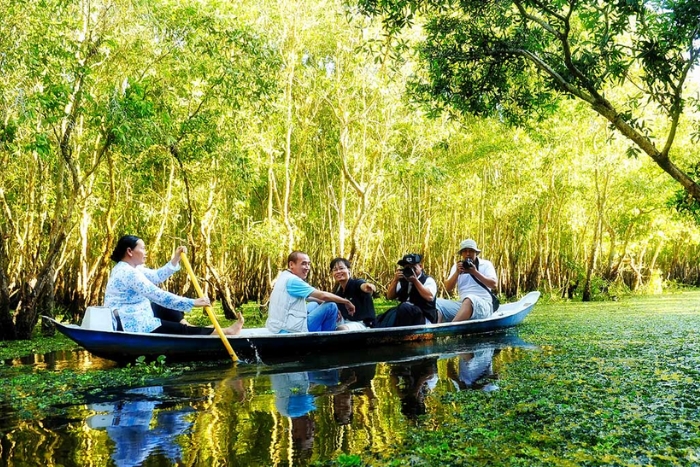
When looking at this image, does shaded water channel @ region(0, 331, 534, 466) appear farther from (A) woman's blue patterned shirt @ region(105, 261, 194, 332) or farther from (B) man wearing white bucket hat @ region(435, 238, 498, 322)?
(B) man wearing white bucket hat @ region(435, 238, 498, 322)

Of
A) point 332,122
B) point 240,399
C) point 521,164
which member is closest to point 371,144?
point 332,122

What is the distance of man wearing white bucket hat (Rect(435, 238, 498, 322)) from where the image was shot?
8.06m

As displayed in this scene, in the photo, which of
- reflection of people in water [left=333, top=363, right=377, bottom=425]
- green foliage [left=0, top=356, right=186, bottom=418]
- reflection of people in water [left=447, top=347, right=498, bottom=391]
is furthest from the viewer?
reflection of people in water [left=447, top=347, right=498, bottom=391]

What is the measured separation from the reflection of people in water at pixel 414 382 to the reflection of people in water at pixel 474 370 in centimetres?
18

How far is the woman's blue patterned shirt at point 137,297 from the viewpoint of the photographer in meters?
6.01

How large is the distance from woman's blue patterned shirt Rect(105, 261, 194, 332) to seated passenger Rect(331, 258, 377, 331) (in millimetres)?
1875

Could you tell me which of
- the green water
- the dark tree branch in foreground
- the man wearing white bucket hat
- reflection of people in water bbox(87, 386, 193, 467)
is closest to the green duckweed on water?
the green water

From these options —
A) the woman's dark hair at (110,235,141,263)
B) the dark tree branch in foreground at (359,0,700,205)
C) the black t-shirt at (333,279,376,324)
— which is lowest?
the black t-shirt at (333,279,376,324)

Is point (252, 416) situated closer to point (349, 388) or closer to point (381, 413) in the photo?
point (381, 413)

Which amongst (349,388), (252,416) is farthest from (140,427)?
(349,388)

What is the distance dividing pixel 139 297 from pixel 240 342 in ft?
3.62

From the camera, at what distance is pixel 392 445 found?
322cm

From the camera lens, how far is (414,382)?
16.9 ft

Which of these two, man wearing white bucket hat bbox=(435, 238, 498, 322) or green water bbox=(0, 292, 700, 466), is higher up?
man wearing white bucket hat bbox=(435, 238, 498, 322)
